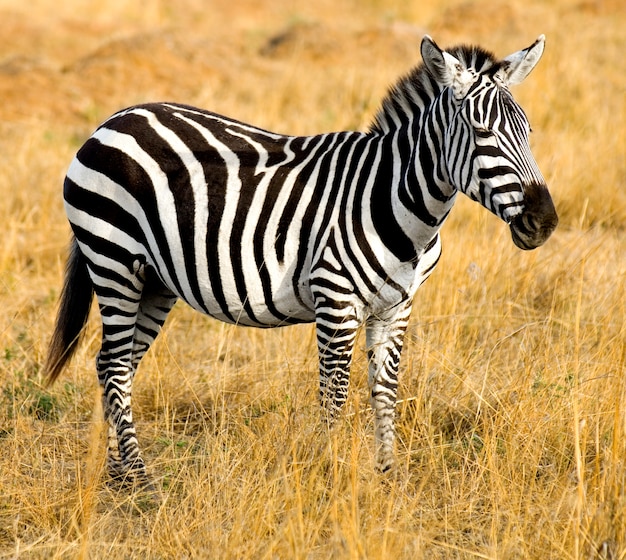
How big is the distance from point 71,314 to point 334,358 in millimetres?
1568

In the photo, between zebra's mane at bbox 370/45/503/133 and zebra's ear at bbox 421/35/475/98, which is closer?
zebra's ear at bbox 421/35/475/98

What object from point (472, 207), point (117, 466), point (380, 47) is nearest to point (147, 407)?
point (117, 466)

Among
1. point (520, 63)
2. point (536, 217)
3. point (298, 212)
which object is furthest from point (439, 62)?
point (298, 212)

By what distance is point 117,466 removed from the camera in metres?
4.45

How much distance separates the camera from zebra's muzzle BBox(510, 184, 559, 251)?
10.9ft

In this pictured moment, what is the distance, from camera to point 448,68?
3.58 meters

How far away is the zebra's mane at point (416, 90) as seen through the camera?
3699 millimetres

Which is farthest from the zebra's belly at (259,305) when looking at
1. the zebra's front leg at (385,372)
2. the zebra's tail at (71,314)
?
the zebra's tail at (71,314)

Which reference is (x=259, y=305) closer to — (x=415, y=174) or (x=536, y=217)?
(x=415, y=174)

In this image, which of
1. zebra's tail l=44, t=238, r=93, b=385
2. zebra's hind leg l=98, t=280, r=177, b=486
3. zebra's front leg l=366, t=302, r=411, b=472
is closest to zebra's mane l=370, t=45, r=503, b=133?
zebra's front leg l=366, t=302, r=411, b=472

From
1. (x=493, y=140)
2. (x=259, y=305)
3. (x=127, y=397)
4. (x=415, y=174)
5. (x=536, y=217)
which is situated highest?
(x=493, y=140)

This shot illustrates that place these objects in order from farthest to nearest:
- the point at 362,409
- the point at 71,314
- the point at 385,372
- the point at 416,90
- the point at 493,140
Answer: the point at 71,314 → the point at 362,409 → the point at 385,372 → the point at 416,90 → the point at 493,140

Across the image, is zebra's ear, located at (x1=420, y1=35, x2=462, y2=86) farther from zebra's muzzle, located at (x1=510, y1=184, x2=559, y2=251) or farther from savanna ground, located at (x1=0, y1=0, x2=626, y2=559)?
savanna ground, located at (x1=0, y1=0, x2=626, y2=559)

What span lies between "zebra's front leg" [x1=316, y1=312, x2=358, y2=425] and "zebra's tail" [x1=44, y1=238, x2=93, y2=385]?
144 centimetres
